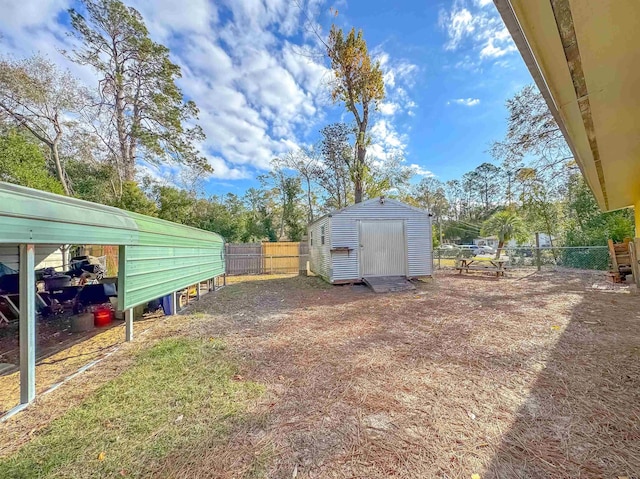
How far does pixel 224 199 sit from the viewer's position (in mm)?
23094

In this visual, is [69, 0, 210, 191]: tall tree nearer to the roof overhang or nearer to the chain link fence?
the chain link fence

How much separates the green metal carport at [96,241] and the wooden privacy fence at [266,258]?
7.73 m

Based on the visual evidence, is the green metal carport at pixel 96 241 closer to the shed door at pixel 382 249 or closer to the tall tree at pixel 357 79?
the shed door at pixel 382 249

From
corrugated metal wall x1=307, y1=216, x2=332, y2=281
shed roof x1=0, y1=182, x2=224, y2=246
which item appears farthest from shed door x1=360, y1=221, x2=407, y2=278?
shed roof x1=0, y1=182, x2=224, y2=246

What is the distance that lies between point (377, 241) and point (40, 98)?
1696cm

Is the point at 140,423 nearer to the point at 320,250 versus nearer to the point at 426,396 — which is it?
the point at 426,396

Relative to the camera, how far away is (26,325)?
241 centimetres

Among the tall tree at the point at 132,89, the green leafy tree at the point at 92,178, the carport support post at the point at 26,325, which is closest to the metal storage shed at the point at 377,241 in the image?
the carport support post at the point at 26,325

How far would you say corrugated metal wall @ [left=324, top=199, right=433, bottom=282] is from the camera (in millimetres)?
9250

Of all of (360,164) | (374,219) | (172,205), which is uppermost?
(360,164)

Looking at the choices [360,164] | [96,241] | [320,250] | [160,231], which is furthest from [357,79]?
[96,241]

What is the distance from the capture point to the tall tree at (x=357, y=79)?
13414 mm

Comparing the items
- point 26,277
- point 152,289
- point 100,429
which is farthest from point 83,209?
point 100,429

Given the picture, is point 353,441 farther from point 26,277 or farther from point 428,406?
point 26,277
